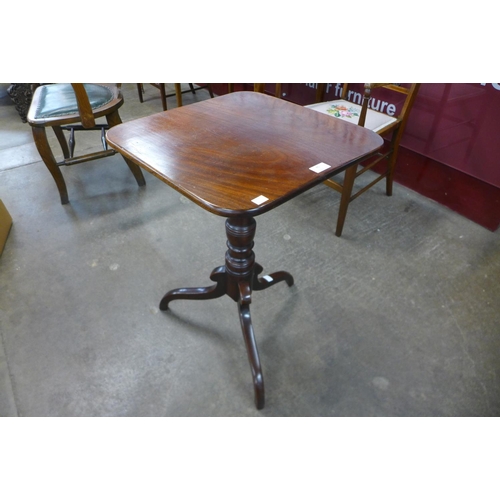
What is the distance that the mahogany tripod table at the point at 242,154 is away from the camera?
79cm

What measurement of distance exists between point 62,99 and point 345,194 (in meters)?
1.70

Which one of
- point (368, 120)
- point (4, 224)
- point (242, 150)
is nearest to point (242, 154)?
point (242, 150)

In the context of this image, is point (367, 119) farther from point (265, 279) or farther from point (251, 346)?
point (251, 346)

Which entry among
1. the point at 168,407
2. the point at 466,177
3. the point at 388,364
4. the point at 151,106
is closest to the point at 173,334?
the point at 168,407

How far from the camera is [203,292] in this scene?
1423mm

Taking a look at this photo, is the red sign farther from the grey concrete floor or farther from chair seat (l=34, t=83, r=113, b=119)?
chair seat (l=34, t=83, r=113, b=119)

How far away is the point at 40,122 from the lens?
70.8 inches

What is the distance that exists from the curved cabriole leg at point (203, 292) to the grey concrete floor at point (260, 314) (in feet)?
0.28

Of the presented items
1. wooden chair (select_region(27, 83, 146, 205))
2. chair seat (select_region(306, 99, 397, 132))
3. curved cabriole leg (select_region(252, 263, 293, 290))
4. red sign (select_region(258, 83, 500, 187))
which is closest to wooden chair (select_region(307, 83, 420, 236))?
chair seat (select_region(306, 99, 397, 132))

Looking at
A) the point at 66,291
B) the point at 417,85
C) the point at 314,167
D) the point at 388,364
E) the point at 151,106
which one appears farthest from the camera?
the point at 151,106

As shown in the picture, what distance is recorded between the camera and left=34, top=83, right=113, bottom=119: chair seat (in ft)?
6.07

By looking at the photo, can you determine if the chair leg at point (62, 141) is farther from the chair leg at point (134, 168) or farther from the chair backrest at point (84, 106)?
the chair backrest at point (84, 106)

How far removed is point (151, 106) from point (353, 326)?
322 centimetres

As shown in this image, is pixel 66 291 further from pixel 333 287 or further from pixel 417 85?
pixel 417 85
